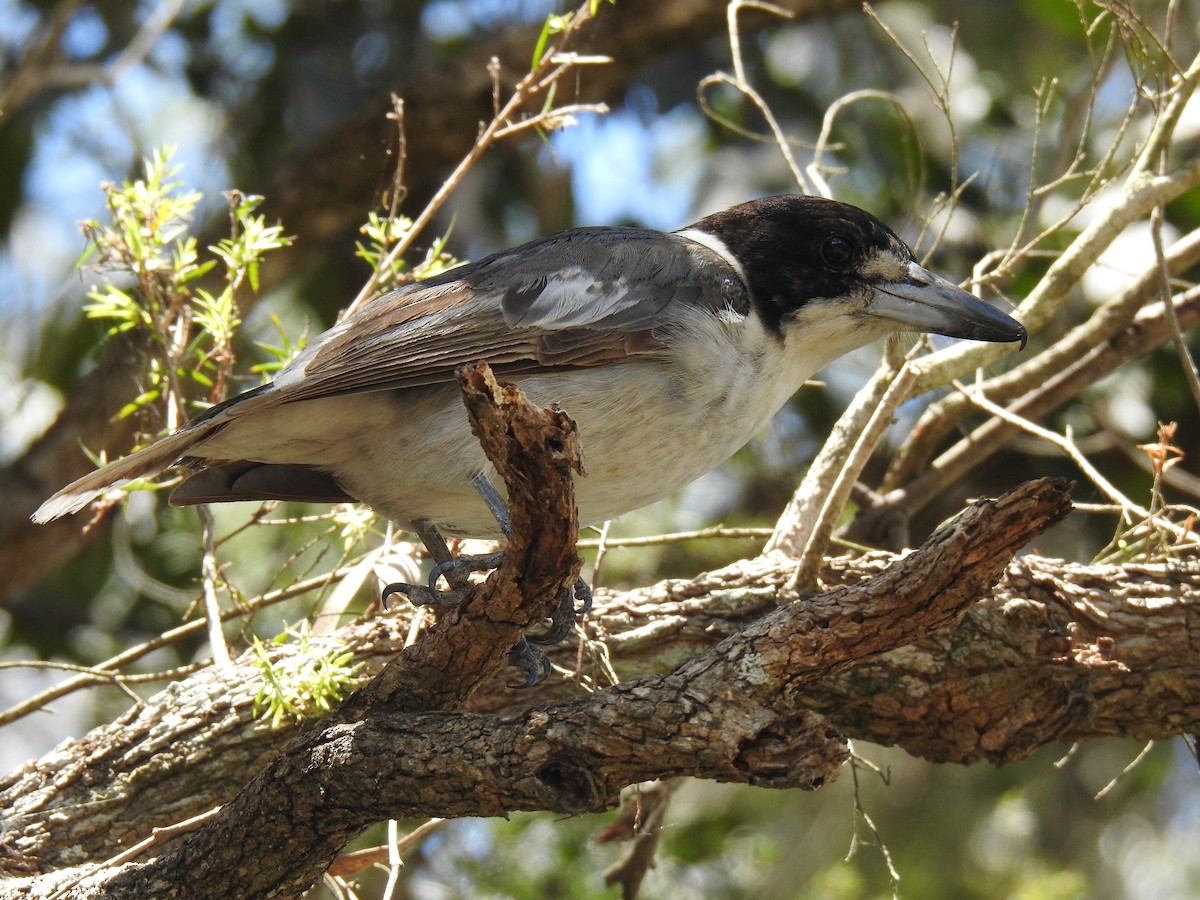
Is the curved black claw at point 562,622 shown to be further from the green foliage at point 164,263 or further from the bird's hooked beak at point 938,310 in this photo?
the green foliage at point 164,263

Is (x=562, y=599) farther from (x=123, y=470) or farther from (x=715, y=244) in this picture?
(x=715, y=244)

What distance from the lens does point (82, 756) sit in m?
3.32

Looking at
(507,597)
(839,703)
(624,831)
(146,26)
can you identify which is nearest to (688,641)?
(839,703)

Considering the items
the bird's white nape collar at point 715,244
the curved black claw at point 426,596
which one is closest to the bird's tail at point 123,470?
the curved black claw at point 426,596

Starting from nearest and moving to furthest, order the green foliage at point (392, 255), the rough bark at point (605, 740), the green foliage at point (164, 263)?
the rough bark at point (605, 740) → the green foliage at point (164, 263) → the green foliage at point (392, 255)

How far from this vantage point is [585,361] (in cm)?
306

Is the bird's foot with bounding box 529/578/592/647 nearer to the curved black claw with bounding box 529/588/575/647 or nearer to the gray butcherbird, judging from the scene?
the curved black claw with bounding box 529/588/575/647

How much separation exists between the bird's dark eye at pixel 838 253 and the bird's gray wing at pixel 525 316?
0.76ft

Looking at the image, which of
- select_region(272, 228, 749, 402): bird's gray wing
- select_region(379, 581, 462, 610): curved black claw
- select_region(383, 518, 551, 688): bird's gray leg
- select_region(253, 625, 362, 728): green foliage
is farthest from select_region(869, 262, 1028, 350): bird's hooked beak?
select_region(253, 625, 362, 728): green foliage

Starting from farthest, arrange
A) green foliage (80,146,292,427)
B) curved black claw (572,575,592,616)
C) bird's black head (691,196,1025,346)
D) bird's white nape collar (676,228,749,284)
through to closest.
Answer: green foliage (80,146,292,427) < bird's white nape collar (676,228,749,284) < bird's black head (691,196,1025,346) < curved black claw (572,575,592,616)

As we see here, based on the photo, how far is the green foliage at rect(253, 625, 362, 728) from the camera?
9.85 feet

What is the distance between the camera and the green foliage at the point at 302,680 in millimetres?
3002

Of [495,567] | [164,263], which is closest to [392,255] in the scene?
[164,263]

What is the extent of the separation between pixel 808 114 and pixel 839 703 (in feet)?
10.4
